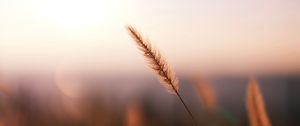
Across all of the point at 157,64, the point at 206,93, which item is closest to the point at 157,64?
the point at 157,64

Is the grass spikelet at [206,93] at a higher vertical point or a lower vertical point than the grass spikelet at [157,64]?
lower

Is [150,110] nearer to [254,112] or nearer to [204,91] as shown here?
[204,91]

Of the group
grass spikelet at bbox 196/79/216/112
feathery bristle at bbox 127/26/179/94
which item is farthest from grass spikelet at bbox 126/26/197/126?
grass spikelet at bbox 196/79/216/112

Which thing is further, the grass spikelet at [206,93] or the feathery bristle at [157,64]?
the grass spikelet at [206,93]

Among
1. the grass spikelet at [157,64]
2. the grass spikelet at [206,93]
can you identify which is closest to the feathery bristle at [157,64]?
the grass spikelet at [157,64]

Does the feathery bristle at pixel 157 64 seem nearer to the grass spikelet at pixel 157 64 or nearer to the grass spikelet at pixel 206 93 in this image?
the grass spikelet at pixel 157 64
